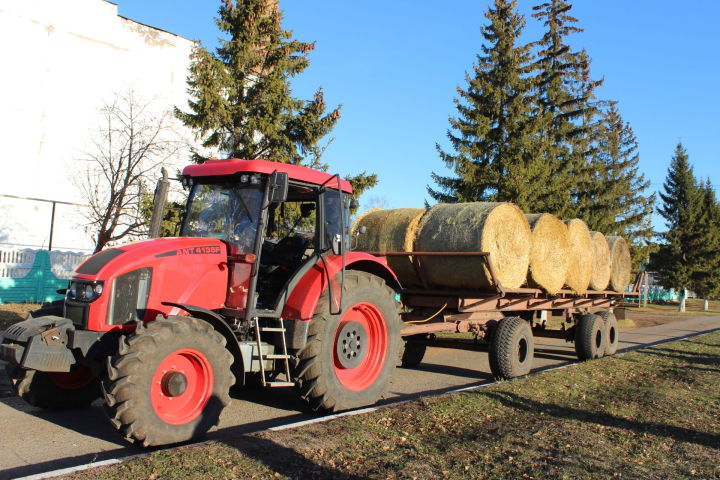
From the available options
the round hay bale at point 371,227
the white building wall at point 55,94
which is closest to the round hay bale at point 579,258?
the round hay bale at point 371,227

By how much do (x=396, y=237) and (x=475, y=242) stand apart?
126 centimetres

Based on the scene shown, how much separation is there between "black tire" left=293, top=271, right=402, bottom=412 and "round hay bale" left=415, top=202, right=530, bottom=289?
1.77 metres

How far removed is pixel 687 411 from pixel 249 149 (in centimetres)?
1009

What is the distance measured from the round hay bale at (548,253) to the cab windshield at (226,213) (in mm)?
5087

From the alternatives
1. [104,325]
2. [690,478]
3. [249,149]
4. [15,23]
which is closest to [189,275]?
[104,325]

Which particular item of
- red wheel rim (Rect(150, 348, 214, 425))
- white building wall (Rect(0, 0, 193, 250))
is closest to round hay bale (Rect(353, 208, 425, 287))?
red wheel rim (Rect(150, 348, 214, 425))

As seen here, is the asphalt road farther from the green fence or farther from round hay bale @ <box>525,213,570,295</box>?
the green fence

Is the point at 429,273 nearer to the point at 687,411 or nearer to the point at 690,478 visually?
the point at 687,411

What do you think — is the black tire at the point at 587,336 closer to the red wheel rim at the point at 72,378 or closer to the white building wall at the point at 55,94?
the red wheel rim at the point at 72,378

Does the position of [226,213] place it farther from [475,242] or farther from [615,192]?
[615,192]

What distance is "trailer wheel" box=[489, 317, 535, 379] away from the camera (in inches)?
342

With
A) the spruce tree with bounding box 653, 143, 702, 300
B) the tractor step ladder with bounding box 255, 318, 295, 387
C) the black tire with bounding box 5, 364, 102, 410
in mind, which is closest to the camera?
the black tire with bounding box 5, 364, 102, 410

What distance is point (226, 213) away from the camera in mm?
6105

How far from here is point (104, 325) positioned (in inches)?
200
